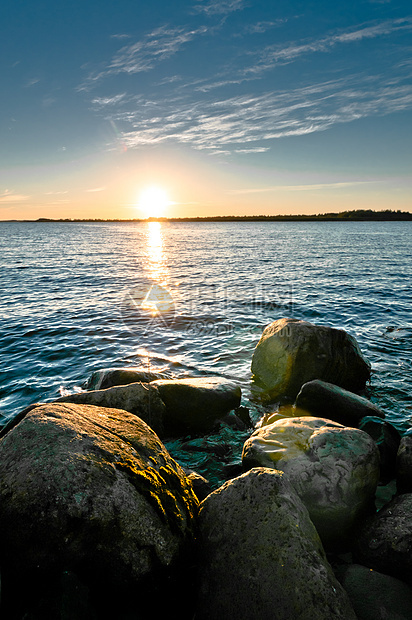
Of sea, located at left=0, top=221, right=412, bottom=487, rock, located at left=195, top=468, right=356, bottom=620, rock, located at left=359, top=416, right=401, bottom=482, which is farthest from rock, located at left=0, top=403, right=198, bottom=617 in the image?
rock, located at left=359, top=416, right=401, bottom=482

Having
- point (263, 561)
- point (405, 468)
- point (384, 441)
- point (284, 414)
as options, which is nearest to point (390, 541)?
point (405, 468)

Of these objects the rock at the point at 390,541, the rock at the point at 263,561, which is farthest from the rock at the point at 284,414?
the rock at the point at 263,561

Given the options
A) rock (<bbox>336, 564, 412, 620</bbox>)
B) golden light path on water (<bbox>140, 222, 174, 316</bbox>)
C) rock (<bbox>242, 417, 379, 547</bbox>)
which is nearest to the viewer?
rock (<bbox>336, 564, 412, 620</bbox>)

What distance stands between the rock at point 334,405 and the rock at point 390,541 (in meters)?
2.40

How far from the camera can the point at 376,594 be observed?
362cm

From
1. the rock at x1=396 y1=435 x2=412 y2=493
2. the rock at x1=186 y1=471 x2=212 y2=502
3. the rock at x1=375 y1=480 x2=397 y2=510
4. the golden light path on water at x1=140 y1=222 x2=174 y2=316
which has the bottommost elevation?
the rock at x1=375 y1=480 x2=397 y2=510

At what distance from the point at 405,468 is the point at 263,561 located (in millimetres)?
3034

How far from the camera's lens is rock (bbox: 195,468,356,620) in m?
3.12

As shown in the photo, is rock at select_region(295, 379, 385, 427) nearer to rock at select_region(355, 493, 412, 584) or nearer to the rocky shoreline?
the rocky shoreline

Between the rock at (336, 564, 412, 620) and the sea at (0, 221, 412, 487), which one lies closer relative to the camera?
the rock at (336, 564, 412, 620)

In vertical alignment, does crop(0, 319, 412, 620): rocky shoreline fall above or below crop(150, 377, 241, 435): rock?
above

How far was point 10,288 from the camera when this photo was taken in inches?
899

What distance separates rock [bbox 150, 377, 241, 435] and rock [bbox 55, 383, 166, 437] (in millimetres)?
213

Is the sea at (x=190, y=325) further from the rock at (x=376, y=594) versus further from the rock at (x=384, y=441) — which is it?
the rock at (x=376, y=594)
